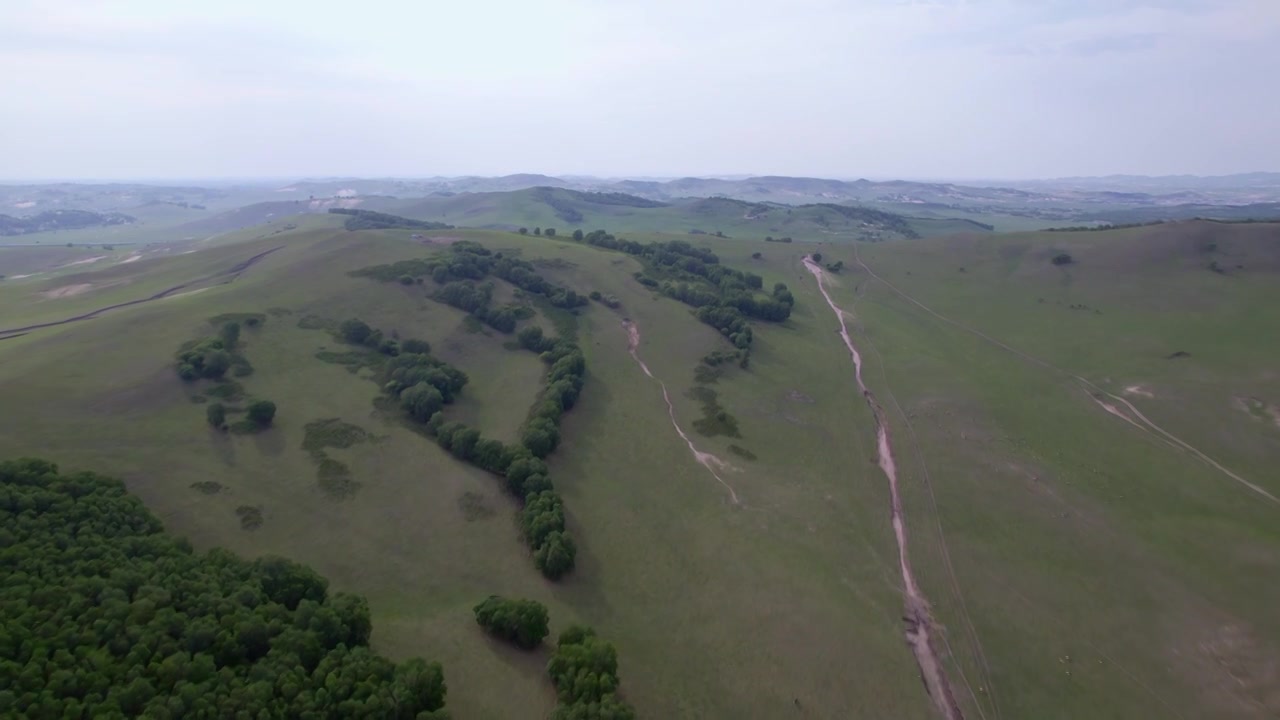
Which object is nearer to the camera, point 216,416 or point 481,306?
point 216,416

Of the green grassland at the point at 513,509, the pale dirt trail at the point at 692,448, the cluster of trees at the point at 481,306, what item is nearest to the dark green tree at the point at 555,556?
the green grassland at the point at 513,509

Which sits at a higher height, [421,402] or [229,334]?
[229,334]

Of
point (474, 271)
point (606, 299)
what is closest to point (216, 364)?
point (474, 271)

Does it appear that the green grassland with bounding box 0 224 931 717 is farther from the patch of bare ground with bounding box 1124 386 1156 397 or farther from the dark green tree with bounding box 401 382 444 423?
the patch of bare ground with bounding box 1124 386 1156 397

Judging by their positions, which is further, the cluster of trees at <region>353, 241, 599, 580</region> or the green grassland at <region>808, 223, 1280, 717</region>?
the cluster of trees at <region>353, 241, 599, 580</region>

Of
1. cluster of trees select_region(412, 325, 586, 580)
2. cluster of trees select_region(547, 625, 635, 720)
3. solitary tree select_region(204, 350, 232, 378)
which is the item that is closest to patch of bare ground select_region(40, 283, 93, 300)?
solitary tree select_region(204, 350, 232, 378)

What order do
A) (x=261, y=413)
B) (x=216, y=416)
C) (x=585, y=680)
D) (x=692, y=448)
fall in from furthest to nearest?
(x=692, y=448) < (x=261, y=413) < (x=216, y=416) < (x=585, y=680)

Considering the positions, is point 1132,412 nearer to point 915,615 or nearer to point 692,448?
point 915,615

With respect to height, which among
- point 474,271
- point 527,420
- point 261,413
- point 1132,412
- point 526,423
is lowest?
point 1132,412
